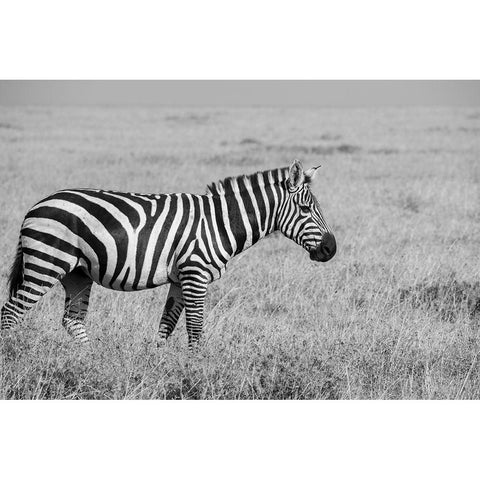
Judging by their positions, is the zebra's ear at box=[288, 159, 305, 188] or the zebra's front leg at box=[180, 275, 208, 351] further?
the zebra's ear at box=[288, 159, 305, 188]

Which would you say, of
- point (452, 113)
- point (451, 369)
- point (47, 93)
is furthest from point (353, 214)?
point (452, 113)

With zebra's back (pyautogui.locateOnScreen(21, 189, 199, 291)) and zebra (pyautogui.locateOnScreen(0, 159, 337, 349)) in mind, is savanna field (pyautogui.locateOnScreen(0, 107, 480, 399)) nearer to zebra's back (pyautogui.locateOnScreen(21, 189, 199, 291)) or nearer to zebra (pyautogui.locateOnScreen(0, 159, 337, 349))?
zebra (pyautogui.locateOnScreen(0, 159, 337, 349))

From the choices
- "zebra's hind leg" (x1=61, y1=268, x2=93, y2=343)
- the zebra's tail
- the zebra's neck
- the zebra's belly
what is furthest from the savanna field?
the zebra's neck

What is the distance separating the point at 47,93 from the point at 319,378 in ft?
15.3

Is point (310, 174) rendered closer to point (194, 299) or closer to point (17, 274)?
point (194, 299)

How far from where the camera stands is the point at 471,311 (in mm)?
7082

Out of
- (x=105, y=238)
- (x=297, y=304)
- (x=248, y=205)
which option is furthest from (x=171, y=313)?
(x=297, y=304)

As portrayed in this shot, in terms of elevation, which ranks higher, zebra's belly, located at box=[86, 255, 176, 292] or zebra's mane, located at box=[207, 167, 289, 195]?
zebra's mane, located at box=[207, 167, 289, 195]

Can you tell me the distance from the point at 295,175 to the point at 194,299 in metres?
1.22

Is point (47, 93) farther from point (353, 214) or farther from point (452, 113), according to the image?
point (452, 113)

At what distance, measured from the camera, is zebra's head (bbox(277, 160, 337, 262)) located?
5.64 meters

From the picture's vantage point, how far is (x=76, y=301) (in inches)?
223

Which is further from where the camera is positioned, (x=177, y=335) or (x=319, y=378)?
(x=177, y=335)

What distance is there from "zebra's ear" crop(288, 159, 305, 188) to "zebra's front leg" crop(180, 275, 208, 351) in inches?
39.7
